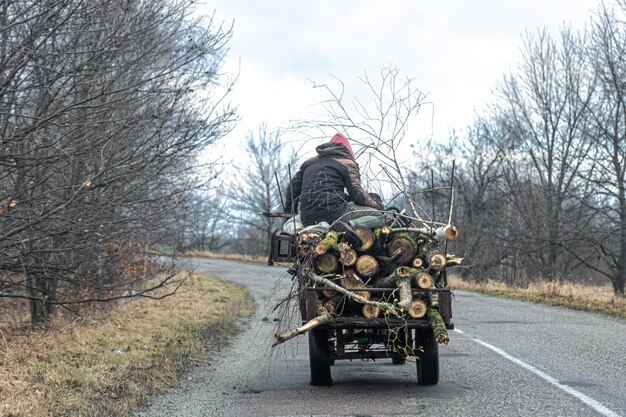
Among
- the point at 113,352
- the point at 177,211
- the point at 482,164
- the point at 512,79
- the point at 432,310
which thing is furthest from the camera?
the point at 482,164

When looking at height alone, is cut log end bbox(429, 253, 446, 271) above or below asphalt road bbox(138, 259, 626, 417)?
above

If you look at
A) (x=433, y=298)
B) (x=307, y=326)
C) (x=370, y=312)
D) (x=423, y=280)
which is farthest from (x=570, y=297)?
(x=307, y=326)

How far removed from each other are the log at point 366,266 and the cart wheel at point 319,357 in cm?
72

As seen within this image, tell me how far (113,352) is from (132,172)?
2.54 meters

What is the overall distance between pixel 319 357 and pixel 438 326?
1.35m

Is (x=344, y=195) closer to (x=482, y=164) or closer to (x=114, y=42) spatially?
(x=114, y=42)

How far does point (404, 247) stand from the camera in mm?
6965

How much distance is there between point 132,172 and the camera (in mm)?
8406

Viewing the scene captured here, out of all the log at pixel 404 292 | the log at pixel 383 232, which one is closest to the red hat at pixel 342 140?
the log at pixel 383 232

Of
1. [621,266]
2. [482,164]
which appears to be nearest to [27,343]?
[621,266]

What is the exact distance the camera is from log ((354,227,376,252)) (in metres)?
6.99

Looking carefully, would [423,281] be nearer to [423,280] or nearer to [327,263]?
[423,280]

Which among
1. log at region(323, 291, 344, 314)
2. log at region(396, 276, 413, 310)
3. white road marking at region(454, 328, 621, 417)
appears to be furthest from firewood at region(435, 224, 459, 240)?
white road marking at region(454, 328, 621, 417)

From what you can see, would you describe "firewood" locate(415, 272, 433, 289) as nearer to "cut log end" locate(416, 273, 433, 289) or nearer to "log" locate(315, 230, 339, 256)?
"cut log end" locate(416, 273, 433, 289)
